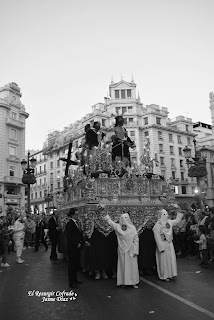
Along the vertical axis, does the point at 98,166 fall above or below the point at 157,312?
above

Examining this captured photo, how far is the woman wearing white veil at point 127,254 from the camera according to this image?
699cm

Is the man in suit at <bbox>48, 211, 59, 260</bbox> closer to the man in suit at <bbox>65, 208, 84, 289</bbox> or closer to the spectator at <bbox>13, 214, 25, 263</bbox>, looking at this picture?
the spectator at <bbox>13, 214, 25, 263</bbox>

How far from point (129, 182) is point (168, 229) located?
2362mm

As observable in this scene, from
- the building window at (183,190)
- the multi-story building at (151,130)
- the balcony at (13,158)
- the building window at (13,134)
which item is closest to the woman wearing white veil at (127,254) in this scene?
the balcony at (13,158)

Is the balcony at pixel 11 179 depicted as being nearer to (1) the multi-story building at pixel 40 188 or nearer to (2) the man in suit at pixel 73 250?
(1) the multi-story building at pixel 40 188

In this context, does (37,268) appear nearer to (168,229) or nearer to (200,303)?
(168,229)

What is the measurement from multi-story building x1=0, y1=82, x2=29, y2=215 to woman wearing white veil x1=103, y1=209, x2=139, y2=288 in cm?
3827

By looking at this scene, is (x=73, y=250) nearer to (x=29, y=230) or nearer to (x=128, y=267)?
(x=128, y=267)

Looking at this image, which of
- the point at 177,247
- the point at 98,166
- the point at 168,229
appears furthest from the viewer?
the point at 177,247

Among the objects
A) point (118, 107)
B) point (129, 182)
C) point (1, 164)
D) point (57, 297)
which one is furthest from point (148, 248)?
point (118, 107)

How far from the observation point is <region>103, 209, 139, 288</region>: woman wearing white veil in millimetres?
6990

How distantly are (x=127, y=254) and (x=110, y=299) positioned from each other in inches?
51.5

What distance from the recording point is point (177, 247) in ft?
43.9

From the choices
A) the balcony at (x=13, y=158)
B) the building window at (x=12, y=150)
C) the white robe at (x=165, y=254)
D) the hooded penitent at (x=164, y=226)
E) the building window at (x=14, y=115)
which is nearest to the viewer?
the white robe at (x=165, y=254)
